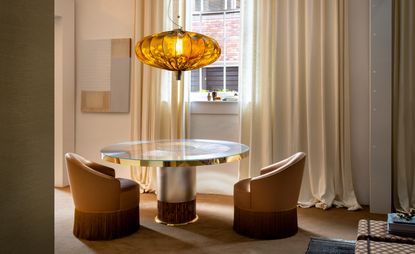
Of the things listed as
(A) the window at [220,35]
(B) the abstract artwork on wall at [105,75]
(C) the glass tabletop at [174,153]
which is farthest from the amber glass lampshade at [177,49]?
(B) the abstract artwork on wall at [105,75]

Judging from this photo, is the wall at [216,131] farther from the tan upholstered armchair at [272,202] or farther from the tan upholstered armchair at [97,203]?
the tan upholstered armchair at [97,203]

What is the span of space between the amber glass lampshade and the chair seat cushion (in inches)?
43.0

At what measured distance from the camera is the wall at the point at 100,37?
4922mm

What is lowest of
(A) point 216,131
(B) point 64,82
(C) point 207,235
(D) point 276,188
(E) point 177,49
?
(C) point 207,235

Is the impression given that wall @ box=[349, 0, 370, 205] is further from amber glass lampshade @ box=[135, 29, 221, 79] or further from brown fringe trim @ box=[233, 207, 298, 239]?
amber glass lampshade @ box=[135, 29, 221, 79]

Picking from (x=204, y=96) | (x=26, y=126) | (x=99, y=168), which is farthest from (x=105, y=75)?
(x=26, y=126)

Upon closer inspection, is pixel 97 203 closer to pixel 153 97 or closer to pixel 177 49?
pixel 177 49

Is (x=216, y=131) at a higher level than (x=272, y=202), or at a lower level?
higher

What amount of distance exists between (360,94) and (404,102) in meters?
0.44

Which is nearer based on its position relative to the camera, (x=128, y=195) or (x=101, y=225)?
(x=101, y=225)

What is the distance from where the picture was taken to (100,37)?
16.5ft

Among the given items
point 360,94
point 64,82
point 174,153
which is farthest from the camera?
point 64,82

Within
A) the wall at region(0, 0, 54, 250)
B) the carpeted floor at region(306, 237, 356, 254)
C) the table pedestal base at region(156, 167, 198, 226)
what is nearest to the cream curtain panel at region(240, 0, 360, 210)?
the carpeted floor at region(306, 237, 356, 254)

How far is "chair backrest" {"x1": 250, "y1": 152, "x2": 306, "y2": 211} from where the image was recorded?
9.83ft
